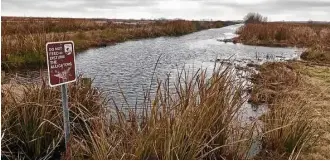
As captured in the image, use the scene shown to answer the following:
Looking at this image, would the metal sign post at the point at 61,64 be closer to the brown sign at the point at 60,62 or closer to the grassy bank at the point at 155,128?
the brown sign at the point at 60,62

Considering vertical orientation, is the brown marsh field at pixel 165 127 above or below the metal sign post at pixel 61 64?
below

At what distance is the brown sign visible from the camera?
3512 millimetres

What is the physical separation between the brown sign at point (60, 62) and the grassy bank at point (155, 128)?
1.81 ft

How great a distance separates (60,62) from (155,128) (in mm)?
1063

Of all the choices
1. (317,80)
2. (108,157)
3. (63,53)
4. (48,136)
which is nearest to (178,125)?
(108,157)

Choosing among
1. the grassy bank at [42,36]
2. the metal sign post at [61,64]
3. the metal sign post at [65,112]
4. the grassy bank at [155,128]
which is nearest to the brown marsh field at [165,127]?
the grassy bank at [155,128]

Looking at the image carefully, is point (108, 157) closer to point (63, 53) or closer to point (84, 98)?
point (63, 53)

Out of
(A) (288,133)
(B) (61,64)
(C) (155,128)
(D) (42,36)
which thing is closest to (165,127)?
(C) (155,128)

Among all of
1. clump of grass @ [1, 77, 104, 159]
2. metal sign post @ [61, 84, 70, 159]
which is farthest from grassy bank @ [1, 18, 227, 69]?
metal sign post @ [61, 84, 70, 159]

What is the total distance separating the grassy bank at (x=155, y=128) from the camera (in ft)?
12.1

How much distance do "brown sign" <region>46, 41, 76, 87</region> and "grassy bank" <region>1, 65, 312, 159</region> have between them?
552 millimetres

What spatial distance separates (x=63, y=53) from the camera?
3643 millimetres

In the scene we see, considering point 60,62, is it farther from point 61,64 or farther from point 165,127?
point 165,127

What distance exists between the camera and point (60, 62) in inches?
142
